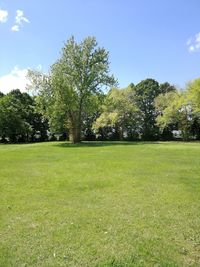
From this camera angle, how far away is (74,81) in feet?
125

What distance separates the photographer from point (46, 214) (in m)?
8.52

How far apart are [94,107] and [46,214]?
31.5 metres

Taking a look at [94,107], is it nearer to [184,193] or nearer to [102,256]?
[184,193]

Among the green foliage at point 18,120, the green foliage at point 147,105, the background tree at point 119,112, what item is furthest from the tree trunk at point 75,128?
the green foliage at point 147,105

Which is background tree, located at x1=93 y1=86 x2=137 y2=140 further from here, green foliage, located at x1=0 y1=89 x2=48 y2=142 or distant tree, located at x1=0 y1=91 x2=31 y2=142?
distant tree, located at x1=0 y1=91 x2=31 y2=142

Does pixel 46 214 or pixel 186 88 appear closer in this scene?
pixel 46 214

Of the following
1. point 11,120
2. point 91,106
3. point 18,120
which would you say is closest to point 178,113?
point 91,106

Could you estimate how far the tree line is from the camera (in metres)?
36.9

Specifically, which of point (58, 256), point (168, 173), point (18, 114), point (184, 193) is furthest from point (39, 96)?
point (58, 256)

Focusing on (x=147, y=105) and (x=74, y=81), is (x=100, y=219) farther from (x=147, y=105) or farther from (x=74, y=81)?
(x=147, y=105)

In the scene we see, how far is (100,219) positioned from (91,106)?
103 feet

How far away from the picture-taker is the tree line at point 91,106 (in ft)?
121

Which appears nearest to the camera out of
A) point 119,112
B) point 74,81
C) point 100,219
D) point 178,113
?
point 100,219

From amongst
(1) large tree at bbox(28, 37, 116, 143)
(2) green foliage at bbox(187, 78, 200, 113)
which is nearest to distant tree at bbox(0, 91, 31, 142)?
(1) large tree at bbox(28, 37, 116, 143)
